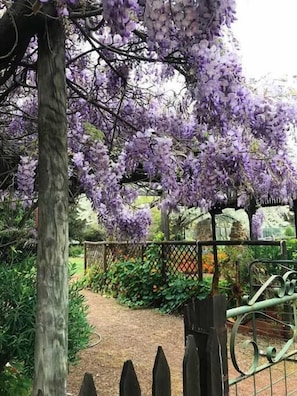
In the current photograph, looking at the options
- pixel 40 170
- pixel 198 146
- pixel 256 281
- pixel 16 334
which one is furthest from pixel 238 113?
pixel 256 281

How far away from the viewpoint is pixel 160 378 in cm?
121

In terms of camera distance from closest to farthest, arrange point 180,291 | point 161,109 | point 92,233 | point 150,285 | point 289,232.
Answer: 1. point 161,109
2. point 180,291
3. point 150,285
4. point 92,233
5. point 289,232

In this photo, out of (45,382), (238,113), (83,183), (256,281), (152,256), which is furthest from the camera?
(152,256)

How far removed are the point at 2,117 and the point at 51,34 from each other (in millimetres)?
2211

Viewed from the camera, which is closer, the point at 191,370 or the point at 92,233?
the point at 191,370

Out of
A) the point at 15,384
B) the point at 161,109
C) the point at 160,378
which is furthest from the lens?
the point at 161,109

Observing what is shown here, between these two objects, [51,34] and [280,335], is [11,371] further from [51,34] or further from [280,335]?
[280,335]

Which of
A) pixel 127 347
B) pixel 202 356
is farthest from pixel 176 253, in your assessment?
pixel 202 356

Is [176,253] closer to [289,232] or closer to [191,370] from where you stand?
[191,370]

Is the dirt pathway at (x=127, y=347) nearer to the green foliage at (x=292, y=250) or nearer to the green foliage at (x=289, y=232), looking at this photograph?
the green foliage at (x=292, y=250)

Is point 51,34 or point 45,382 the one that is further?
point 51,34

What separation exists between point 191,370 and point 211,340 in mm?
109

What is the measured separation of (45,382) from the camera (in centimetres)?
164

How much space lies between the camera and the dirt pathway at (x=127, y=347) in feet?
13.7
